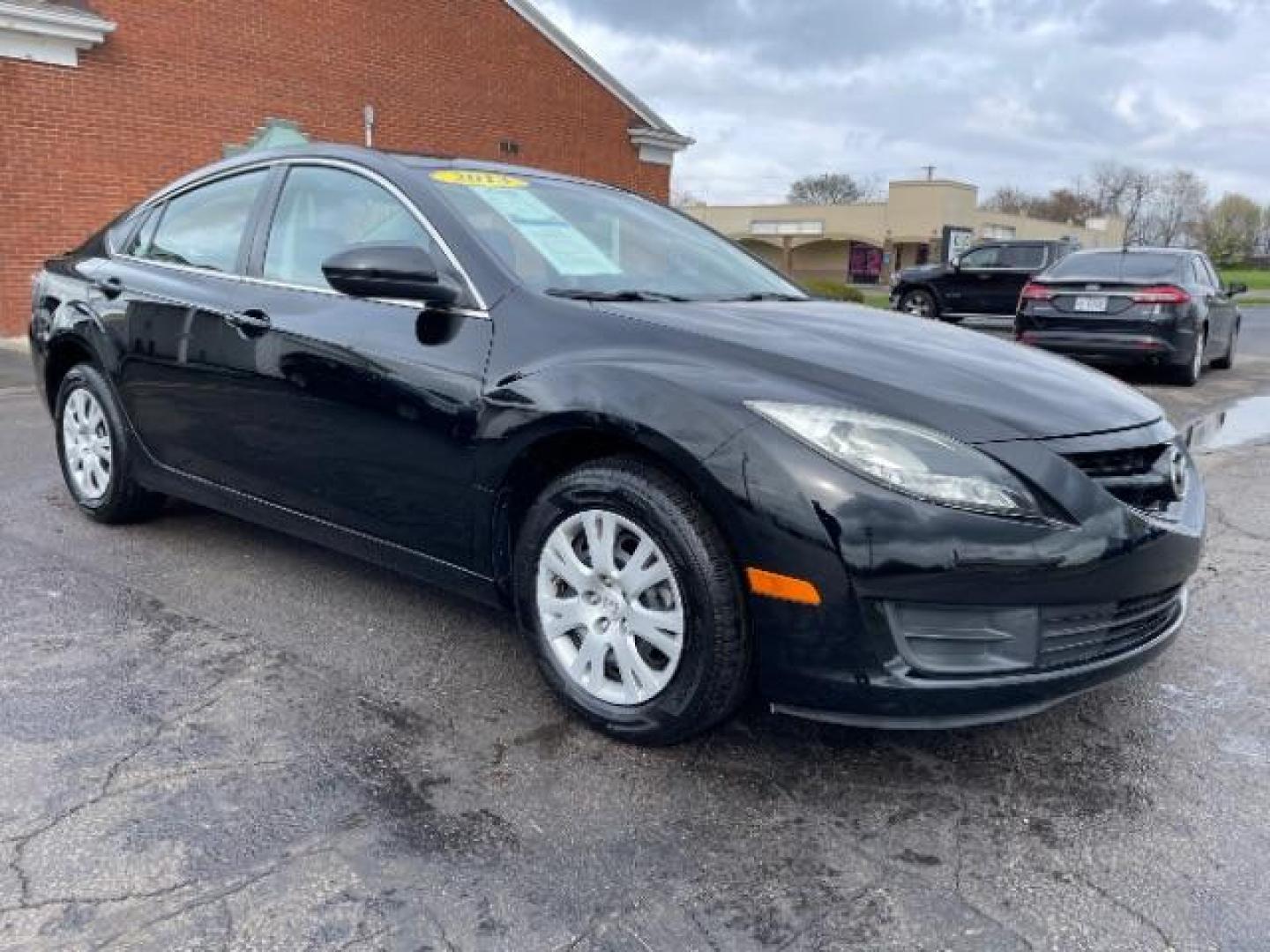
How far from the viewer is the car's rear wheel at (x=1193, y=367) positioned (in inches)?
405

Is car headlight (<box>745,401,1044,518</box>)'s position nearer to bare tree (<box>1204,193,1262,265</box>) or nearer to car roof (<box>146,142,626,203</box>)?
car roof (<box>146,142,626,203</box>)

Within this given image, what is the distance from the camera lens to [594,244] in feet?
11.5

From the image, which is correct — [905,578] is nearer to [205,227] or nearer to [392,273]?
[392,273]

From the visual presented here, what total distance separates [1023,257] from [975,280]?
849mm

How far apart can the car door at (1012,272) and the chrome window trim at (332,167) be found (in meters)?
15.7

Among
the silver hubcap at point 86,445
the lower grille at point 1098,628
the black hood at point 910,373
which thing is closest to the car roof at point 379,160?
the black hood at point 910,373

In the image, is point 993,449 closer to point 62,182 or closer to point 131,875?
point 131,875

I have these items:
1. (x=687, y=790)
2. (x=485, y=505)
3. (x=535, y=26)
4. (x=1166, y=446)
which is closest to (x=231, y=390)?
(x=485, y=505)

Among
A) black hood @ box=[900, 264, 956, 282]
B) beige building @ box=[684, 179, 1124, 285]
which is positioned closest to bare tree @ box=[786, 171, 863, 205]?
beige building @ box=[684, 179, 1124, 285]

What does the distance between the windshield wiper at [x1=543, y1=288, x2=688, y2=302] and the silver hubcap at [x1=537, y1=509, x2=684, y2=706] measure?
68cm

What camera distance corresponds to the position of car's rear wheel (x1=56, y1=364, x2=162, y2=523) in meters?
4.45

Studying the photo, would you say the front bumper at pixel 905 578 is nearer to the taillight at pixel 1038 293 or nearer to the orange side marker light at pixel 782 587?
the orange side marker light at pixel 782 587

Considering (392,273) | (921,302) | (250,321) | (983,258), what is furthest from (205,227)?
(921,302)

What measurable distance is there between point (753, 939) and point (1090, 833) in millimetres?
912
